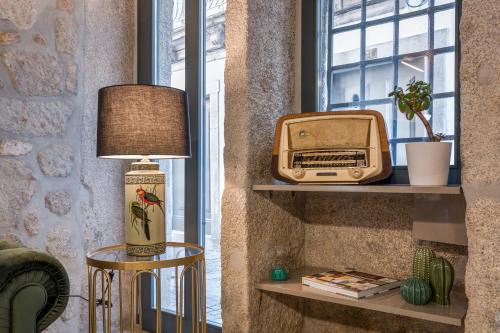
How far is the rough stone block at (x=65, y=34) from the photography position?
82.3 inches

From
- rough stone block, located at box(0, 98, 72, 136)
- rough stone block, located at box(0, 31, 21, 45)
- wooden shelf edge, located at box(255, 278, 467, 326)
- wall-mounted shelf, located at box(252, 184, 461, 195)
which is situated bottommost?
wooden shelf edge, located at box(255, 278, 467, 326)

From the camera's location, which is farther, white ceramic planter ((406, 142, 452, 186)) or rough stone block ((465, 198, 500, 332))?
white ceramic planter ((406, 142, 452, 186))

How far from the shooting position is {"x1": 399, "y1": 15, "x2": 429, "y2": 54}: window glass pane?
1.59m

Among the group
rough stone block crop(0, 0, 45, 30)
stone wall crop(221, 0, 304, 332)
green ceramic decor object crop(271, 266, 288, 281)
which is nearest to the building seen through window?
stone wall crop(221, 0, 304, 332)

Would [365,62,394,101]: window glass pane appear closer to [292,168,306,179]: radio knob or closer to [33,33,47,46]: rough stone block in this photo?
[292,168,306,179]: radio knob

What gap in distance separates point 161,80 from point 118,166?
0.52 meters

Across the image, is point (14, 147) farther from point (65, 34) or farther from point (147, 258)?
point (147, 258)

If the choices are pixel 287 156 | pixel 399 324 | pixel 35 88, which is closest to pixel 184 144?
pixel 287 156

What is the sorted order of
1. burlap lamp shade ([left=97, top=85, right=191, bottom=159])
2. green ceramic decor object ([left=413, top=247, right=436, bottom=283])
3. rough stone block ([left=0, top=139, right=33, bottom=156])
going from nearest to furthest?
1. green ceramic decor object ([left=413, top=247, right=436, bottom=283])
2. burlap lamp shade ([left=97, top=85, right=191, bottom=159])
3. rough stone block ([left=0, top=139, right=33, bottom=156])

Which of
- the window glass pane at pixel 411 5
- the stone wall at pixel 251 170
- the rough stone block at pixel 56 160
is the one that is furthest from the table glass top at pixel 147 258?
the window glass pane at pixel 411 5

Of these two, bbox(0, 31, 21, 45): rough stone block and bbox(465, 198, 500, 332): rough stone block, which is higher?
bbox(0, 31, 21, 45): rough stone block

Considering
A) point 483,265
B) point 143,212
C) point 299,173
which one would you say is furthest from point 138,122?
point 483,265

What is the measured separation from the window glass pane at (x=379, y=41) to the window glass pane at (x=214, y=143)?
2.26 ft

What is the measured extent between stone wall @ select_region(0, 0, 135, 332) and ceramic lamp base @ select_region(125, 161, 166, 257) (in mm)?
707
